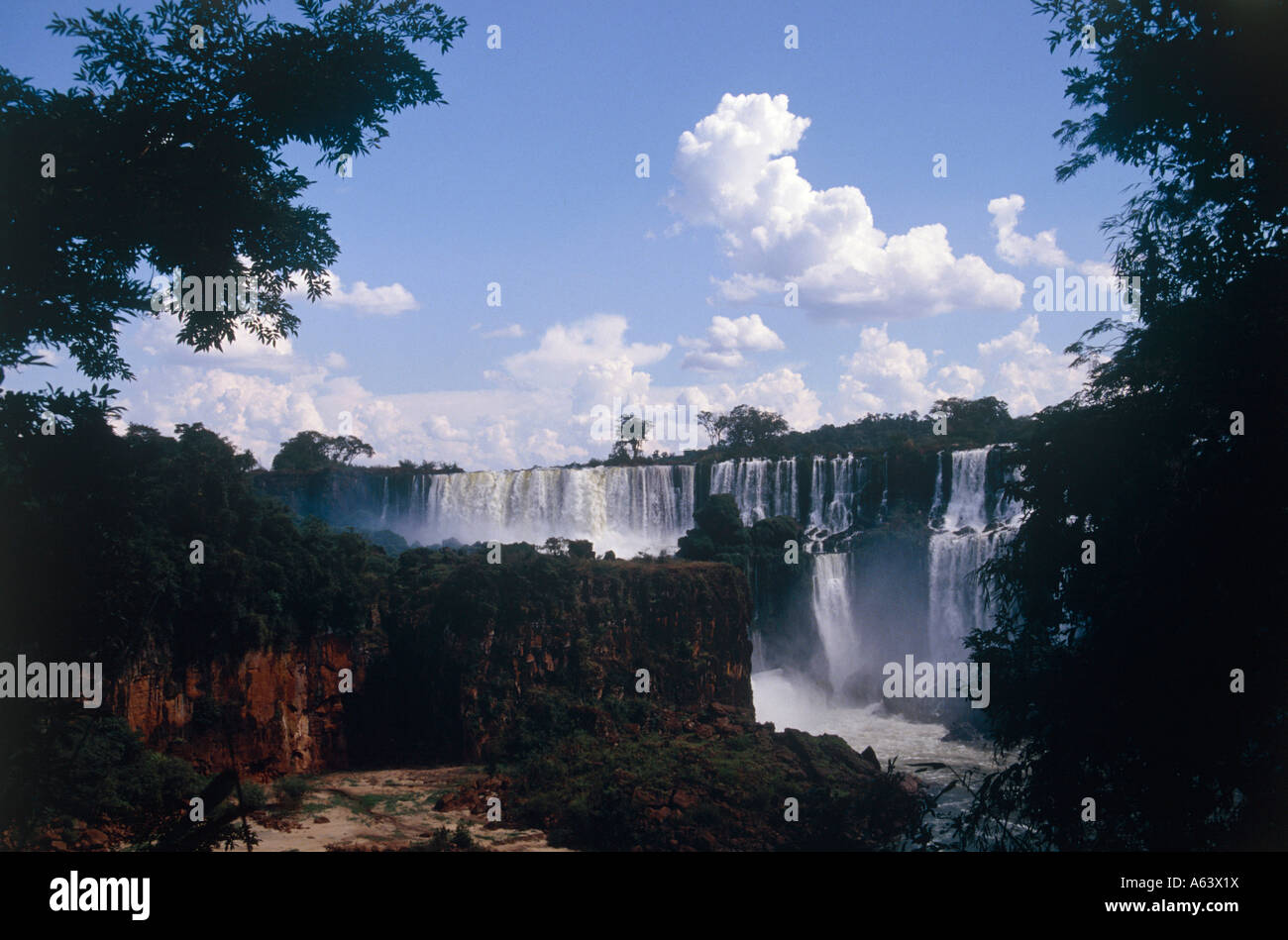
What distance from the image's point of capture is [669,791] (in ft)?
69.1

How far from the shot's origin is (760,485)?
1852 inches

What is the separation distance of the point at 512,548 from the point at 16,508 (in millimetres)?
22063

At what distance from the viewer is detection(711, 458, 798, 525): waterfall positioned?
4694cm

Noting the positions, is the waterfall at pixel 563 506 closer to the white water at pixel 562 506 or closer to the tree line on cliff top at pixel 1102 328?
the white water at pixel 562 506

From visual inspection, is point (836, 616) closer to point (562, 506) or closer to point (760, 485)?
point (760, 485)

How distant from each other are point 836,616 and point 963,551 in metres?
7.40

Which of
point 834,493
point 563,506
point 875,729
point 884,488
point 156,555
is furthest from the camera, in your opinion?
point 834,493

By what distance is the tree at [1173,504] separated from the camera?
7.04m

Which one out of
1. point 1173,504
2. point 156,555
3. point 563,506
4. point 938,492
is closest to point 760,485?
point 938,492

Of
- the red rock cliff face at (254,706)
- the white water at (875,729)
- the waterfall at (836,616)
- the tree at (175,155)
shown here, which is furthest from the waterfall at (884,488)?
the tree at (175,155)
